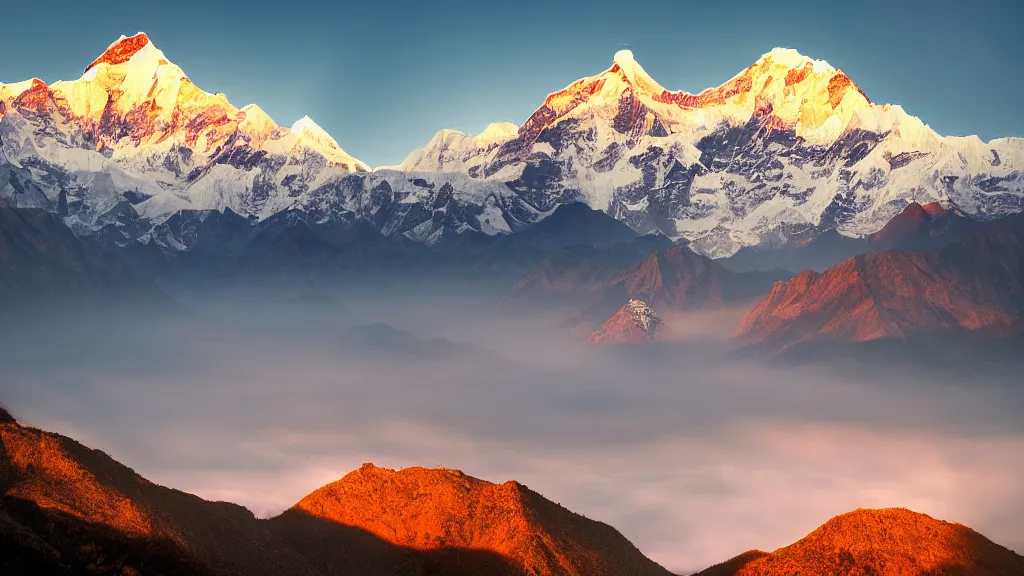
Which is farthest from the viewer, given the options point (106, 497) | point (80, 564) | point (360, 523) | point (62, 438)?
point (360, 523)

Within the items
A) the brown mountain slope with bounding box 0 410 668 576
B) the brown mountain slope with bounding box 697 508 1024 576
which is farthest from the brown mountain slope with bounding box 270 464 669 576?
the brown mountain slope with bounding box 697 508 1024 576

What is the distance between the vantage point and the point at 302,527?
443ft

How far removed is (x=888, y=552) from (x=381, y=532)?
5827 centimetres

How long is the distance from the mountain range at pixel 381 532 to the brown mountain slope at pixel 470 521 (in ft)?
0.57

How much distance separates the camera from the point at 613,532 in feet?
462

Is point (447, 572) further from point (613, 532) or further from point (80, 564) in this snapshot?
point (80, 564)

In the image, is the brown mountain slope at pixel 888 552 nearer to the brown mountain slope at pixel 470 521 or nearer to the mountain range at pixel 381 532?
the mountain range at pixel 381 532

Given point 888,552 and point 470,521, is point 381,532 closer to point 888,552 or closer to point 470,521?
point 470,521

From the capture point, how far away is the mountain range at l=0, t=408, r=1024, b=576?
111 meters

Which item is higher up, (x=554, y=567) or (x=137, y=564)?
(x=554, y=567)

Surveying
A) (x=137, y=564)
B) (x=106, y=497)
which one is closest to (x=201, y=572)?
(x=137, y=564)

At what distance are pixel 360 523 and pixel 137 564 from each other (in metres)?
35.9

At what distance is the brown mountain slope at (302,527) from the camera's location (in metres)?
107

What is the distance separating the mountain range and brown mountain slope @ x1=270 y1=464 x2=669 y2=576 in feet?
0.57
